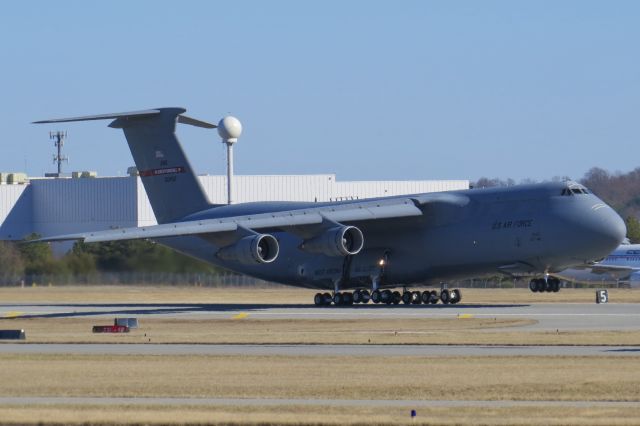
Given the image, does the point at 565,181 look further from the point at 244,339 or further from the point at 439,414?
the point at 439,414

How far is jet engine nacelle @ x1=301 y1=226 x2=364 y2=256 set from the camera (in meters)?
40.9

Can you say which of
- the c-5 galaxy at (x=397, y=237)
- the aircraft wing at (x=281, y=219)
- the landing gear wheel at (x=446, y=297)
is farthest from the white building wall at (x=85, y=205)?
the landing gear wheel at (x=446, y=297)

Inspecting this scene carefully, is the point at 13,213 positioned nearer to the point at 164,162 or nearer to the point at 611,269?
the point at 164,162

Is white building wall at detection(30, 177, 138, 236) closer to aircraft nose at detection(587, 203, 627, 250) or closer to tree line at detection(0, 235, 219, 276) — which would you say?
tree line at detection(0, 235, 219, 276)

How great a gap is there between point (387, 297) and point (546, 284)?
5.64 metres

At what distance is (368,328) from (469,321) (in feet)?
11.2

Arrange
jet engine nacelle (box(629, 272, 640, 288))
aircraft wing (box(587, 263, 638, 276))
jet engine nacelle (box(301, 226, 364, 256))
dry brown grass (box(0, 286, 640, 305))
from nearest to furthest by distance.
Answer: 1. jet engine nacelle (box(301, 226, 364, 256))
2. dry brown grass (box(0, 286, 640, 305))
3. aircraft wing (box(587, 263, 638, 276))
4. jet engine nacelle (box(629, 272, 640, 288))

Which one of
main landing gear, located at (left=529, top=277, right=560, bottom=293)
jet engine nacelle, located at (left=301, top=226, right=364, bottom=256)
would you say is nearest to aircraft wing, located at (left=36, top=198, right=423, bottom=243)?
jet engine nacelle, located at (left=301, top=226, right=364, bottom=256)

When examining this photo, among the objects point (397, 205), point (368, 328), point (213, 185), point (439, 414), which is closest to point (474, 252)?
point (397, 205)

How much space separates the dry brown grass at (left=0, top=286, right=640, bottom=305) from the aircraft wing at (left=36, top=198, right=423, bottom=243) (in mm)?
5648

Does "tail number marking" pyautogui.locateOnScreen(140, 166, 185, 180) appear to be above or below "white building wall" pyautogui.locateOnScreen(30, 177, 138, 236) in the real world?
below

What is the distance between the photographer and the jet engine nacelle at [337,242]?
40938mm

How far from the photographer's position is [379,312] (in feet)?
126

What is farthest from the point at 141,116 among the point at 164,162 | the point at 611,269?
the point at 611,269
